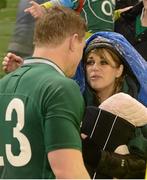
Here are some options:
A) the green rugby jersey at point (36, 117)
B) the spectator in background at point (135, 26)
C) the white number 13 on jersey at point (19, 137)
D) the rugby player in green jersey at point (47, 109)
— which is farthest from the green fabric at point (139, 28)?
the white number 13 on jersey at point (19, 137)

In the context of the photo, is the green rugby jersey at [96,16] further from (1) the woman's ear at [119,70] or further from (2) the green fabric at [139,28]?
(1) the woman's ear at [119,70]

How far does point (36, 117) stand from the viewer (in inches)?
95.5

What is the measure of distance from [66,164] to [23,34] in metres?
2.13

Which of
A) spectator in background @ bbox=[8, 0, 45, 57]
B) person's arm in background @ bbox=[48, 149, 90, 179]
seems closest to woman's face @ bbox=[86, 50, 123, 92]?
spectator in background @ bbox=[8, 0, 45, 57]

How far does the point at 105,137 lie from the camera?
304cm

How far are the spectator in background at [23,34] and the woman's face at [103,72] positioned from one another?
2.65ft

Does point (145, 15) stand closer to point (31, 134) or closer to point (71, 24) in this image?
point (71, 24)

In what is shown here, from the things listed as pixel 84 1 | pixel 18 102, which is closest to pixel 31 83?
pixel 18 102

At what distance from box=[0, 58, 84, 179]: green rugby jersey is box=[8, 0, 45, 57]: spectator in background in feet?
5.66

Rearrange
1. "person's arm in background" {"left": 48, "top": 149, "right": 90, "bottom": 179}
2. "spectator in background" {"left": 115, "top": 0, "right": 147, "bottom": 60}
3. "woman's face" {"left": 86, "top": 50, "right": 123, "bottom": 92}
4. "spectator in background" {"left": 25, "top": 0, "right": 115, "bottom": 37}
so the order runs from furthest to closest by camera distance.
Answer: "spectator in background" {"left": 115, "top": 0, "right": 147, "bottom": 60} → "spectator in background" {"left": 25, "top": 0, "right": 115, "bottom": 37} → "woman's face" {"left": 86, "top": 50, "right": 123, "bottom": 92} → "person's arm in background" {"left": 48, "top": 149, "right": 90, "bottom": 179}

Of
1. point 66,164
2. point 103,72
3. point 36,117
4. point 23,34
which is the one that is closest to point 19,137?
point 36,117

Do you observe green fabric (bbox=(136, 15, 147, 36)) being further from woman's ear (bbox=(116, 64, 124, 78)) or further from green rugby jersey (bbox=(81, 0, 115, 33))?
woman's ear (bbox=(116, 64, 124, 78))

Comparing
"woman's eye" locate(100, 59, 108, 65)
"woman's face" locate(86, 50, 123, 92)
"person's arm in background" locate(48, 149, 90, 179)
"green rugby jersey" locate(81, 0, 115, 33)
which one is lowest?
"woman's face" locate(86, 50, 123, 92)

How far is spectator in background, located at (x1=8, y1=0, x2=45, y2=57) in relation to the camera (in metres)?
4.30
